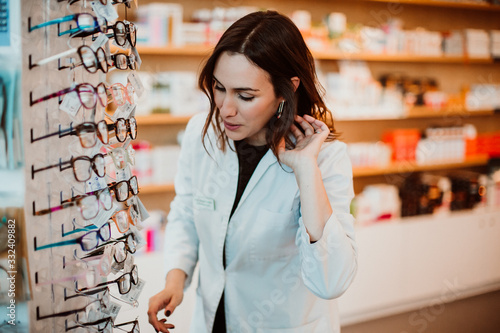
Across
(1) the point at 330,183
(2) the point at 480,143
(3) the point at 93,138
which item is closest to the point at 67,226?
→ (3) the point at 93,138

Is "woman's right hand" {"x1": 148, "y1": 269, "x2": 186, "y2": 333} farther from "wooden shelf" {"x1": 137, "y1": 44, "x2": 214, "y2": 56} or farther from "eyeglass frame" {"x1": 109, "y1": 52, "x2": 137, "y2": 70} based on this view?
"wooden shelf" {"x1": 137, "y1": 44, "x2": 214, "y2": 56}

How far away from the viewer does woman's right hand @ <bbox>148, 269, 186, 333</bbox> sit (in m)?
1.19

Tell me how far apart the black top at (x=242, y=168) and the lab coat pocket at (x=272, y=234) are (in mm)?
106

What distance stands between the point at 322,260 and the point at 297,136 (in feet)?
1.24

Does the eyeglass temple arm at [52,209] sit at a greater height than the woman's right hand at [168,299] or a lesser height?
greater

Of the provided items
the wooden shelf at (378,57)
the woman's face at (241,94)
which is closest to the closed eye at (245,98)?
the woman's face at (241,94)

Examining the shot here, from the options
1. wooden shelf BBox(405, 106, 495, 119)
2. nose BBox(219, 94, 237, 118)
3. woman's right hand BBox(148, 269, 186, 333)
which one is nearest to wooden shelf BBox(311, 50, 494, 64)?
wooden shelf BBox(405, 106, 495, 119)

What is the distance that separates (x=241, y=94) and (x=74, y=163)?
0.57m

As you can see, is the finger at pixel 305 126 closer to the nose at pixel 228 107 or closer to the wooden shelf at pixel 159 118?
the nose at pixel 228 107

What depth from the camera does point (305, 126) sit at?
4.47 ft

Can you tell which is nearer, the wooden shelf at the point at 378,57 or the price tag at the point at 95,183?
the price tag at the point at 95,183

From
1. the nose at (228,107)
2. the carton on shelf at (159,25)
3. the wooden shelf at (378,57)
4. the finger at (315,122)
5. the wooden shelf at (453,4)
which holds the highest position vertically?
the wooden shelf at (453,4)

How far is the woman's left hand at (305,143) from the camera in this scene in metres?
1.26

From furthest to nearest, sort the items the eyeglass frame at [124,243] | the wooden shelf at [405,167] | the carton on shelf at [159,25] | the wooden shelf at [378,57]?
1. the wooden shelf at [405,167]
2. the wooden shelf at [378,57]
3. the carton on shelf at [159,25]
4. the eyeglass frame at [124,243]
